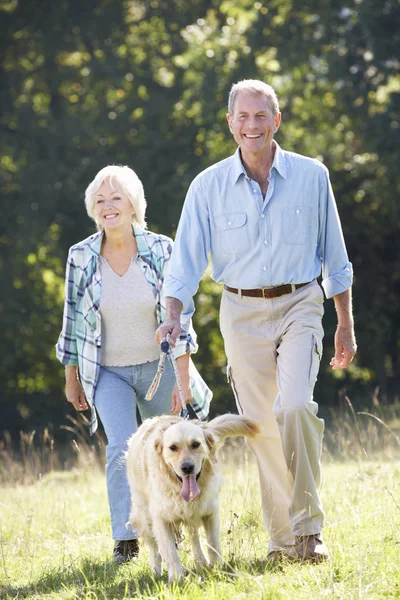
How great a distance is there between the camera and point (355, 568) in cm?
443

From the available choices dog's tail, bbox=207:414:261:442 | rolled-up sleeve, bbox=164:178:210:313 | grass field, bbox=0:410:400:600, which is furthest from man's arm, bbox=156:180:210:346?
grass field, bbox=0:410:400:600

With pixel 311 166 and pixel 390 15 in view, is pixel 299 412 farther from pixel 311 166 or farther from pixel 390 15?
pixel 390 15

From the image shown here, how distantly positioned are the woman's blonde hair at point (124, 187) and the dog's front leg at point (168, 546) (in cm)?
209

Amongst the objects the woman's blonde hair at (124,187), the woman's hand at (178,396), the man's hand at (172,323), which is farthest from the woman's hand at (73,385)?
the man's hand at (172,323)

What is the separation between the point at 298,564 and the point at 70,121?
1473 centimetres

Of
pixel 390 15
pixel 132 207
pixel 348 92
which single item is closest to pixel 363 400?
pixel 348 92

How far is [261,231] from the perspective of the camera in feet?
16.9

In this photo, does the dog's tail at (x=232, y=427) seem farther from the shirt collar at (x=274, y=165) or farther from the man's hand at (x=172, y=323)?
the shirt collar at (x=274, y=165)

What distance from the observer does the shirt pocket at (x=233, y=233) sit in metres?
5.18

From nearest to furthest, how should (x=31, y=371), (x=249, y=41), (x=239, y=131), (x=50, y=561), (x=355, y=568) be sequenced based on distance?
1. (x=355, y=568)
2. (x=239, y=131)
3. (x=50, y=561)
4. (x=249, y=41)
5. (x=31, y=371)

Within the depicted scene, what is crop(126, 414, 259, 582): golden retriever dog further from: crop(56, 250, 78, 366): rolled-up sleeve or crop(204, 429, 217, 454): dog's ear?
crop(56, 250, 78, 366): rolled-up sleeve

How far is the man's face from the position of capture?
5.14m

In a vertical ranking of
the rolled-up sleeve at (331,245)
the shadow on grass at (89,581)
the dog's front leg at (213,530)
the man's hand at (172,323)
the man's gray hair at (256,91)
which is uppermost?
the man's gray hair at (256,91)

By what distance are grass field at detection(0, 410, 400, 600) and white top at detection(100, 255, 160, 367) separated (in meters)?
1.12
